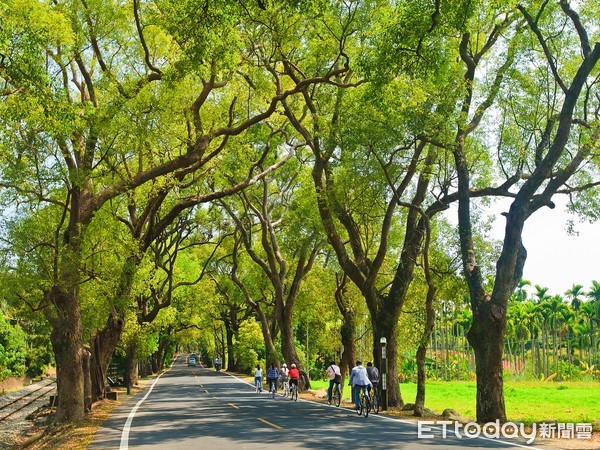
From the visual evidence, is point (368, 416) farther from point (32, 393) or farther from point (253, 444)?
point (32, 393)

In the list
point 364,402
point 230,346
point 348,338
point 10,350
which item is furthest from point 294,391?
point 230,346

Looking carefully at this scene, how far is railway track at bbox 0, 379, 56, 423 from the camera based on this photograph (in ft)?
116

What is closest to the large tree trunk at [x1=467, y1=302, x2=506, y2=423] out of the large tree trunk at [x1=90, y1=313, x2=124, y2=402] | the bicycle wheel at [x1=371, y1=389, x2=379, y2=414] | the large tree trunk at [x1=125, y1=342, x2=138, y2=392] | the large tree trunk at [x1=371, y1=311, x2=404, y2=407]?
the bicycle wheel at [x1=371, y1=389, x2=379, y2=414]

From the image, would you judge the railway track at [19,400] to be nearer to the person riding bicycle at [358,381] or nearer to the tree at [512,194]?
the person riding bicycle at [358,381]

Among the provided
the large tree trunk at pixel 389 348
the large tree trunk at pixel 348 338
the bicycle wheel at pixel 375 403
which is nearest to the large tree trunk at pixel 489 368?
the bicycle wheel at pixel 375 403

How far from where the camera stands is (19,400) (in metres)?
42.4

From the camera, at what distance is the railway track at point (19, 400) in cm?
3538

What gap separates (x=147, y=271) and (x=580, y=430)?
15.7m

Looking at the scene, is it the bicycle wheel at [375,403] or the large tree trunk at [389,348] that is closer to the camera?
the bicycle wheel at [375,403]

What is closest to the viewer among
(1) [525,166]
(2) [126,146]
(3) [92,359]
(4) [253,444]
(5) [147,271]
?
(4) [253,444]

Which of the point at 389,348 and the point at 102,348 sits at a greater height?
the point at 389,348

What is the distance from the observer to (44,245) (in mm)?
22109

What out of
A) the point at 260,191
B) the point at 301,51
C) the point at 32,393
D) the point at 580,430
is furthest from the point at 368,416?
the point at 32,393

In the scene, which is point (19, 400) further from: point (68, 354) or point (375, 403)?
point (375, 403)
